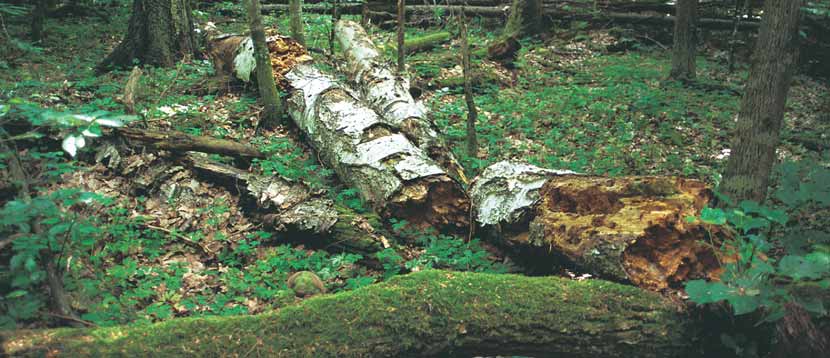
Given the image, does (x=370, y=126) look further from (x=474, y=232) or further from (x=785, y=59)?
(x=785, y=59)

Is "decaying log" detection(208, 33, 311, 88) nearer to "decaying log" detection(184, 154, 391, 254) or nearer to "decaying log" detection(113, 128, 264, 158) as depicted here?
"decaying log" detection(113, 128, 264, 158)

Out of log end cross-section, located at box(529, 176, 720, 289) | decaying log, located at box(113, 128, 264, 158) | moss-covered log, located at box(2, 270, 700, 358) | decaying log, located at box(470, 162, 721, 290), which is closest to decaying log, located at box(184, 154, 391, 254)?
decaying log, located at box(113, 128, 264, 158)

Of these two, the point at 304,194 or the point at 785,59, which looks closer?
the point at 785,59

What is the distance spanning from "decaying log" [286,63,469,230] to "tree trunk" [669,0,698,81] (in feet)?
20.5

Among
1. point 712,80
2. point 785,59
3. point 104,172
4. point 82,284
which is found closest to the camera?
point 82,284

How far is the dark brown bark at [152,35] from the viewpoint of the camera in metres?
7.73

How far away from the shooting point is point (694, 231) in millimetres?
3217

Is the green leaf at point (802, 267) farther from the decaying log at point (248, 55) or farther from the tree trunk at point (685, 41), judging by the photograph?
the tree trunk at point (685, 41)

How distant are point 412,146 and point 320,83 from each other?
6.74ft

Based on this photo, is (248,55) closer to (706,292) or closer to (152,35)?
(152,35)

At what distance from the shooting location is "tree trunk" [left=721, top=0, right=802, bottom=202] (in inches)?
151

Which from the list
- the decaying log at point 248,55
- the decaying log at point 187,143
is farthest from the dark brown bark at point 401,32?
the decaying log at point 187,143

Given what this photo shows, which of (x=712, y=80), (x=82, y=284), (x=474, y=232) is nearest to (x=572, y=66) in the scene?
(x=712, y=80)

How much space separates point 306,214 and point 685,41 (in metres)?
7.67
